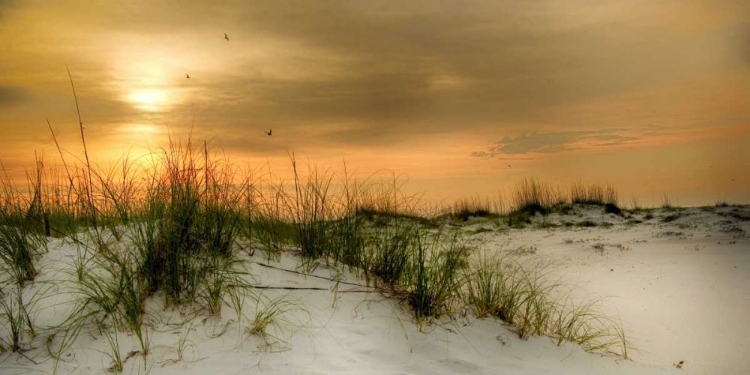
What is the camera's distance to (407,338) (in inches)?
157

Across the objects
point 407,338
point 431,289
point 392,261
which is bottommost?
point 407,338

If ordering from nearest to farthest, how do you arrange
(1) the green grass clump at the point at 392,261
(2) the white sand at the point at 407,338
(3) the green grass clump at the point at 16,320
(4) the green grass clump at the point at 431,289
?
(2) the white sand at the point at 407,338 → (3) the green grass clump at the point at 16,320 → (4) the green grass clump at the point at 431,289 → (1) the green grass clump at the point at 392,261

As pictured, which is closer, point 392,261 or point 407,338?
point 407,338

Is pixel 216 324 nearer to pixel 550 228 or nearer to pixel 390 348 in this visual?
pixel 390 348

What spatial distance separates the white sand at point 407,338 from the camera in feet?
11.6

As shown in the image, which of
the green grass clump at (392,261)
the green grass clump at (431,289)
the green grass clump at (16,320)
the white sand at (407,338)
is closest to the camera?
the white sand at (407,338)

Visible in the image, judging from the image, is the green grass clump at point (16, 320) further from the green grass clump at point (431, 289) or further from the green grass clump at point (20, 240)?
the green grass clump at point (431, 289)

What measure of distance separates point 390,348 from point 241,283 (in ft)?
3.95

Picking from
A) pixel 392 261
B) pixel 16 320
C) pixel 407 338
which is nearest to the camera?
pixel 16 320

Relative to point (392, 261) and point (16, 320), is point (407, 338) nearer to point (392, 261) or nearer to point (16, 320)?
point (392, 261)

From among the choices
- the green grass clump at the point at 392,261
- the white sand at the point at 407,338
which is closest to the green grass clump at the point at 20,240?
the white sand at the point at 407,338

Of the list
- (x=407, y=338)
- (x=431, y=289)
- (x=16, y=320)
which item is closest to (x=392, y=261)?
(x=431, y=289)

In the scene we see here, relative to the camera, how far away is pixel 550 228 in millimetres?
11938

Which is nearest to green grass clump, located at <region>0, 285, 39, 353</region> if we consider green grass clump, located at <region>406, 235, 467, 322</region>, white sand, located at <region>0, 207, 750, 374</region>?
white sand, located at <region>0, 207, 750, 374</region>
